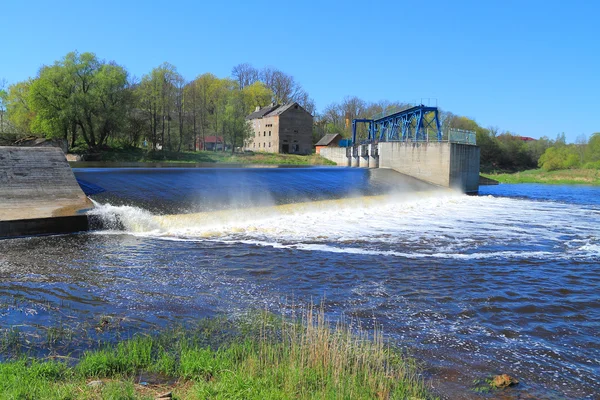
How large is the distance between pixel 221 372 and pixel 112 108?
5342cm

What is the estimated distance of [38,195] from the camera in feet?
52.6

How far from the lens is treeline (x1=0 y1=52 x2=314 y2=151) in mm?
51344

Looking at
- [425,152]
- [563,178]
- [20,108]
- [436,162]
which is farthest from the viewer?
[563,178]

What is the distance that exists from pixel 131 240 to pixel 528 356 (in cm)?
1144

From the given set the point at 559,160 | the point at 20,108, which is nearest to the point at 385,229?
the point at 20,108

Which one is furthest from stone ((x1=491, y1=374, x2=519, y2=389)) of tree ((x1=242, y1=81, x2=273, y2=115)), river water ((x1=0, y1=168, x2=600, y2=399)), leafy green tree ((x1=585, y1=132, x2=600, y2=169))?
tree ((x1=242, y1=81, x2=273, y2=115))

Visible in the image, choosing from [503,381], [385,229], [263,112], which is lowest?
[503,381]

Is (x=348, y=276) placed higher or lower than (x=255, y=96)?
lower

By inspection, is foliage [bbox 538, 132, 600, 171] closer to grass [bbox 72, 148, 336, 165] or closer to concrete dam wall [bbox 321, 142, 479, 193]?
grass [bbox 72, 148, 336, 165]

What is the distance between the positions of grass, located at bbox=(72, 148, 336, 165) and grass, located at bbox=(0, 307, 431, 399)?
51.8 meters

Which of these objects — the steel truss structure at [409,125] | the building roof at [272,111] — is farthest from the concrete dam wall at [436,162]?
the building roof at [272,111]

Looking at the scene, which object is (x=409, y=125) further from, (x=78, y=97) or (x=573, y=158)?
(x=573, y=158)

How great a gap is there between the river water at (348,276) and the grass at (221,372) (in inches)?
29.1

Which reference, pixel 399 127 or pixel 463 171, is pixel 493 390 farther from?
pixel 399 127
